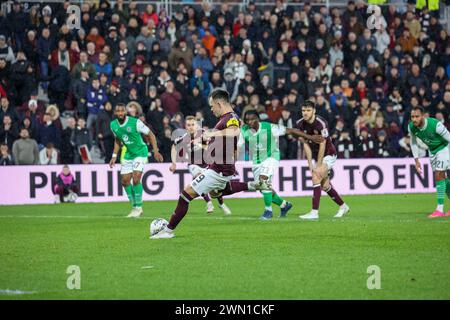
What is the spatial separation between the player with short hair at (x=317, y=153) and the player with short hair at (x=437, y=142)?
6.02 ft

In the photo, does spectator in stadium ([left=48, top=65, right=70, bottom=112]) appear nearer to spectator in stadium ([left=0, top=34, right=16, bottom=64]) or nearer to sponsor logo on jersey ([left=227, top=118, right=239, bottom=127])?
spectator in stadium ([left=0, top=34, right=16, bottom=64])

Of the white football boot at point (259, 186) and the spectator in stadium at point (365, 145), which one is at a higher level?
the spectator in stadium at point (365, 145)

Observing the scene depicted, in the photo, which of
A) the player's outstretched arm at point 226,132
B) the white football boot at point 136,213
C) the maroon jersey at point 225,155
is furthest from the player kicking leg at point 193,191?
the white football boot at point 136,213

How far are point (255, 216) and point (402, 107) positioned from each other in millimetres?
12729

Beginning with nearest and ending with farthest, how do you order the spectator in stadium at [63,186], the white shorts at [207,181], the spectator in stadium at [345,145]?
the white shorts at [207,181], the spectator in stadium at [63,186], the spectator in stadium at [345,145]

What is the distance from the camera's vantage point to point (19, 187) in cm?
2520

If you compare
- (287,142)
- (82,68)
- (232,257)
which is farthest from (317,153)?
(82,68)

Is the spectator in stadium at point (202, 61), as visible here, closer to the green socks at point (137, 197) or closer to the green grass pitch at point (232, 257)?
the green socks at point (137, 197)

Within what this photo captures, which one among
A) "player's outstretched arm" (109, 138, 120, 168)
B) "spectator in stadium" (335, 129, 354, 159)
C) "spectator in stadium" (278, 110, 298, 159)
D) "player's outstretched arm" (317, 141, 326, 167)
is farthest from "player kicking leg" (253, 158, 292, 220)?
"spectator in stadium" (335, 129, 354, 159)

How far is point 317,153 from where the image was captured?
18812mm

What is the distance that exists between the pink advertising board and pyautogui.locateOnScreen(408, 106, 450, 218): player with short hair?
8.82 metres

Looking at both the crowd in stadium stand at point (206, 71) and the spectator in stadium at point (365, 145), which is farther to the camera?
the spectator in stadium at point (365, 145)

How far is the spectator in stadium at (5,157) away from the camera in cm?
2519

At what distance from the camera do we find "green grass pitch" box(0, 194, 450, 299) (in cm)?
946
